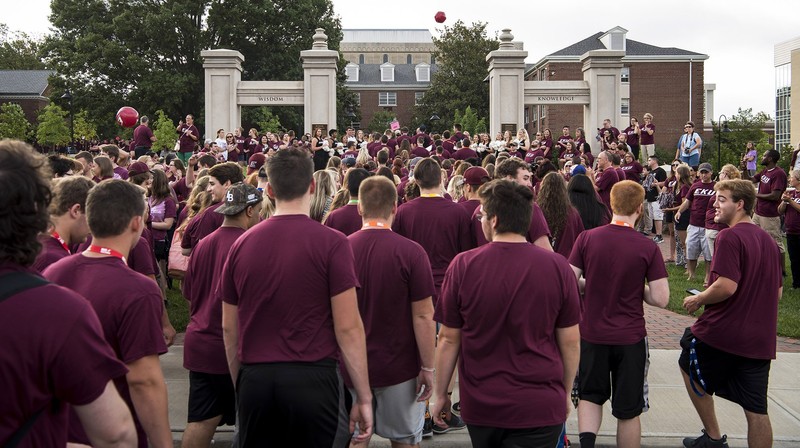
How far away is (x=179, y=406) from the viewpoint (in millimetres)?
7160

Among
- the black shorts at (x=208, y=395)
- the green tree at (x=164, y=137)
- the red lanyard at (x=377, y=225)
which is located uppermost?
the green tree at (x=164, y=137)

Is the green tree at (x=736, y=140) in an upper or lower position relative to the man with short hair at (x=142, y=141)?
upper

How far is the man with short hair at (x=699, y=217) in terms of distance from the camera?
13.5 metres

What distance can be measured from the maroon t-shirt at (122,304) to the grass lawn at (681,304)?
6.89m

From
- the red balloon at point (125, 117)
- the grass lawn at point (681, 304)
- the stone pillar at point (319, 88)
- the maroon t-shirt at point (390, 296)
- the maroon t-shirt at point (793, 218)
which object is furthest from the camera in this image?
the stone pillar at point (319, 88)

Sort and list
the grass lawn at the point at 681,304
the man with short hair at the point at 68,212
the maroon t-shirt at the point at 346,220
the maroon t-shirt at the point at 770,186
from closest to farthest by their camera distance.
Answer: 1. the man with short hair at the point at 68,212
2. the maroon t-shirt at the point at 346,220
3. the grass lawn at the point at 681,304
4. the maroon t-shirt at the point at 770,186

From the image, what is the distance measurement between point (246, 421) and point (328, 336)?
606 mm

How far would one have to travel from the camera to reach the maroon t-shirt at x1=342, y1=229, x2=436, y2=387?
16.0ft

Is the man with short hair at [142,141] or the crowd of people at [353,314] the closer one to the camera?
the crowd of people at [353,314]

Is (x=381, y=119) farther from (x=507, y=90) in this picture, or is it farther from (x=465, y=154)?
(x=465, y=154)

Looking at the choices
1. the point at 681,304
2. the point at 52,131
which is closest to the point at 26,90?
the point at 52,131

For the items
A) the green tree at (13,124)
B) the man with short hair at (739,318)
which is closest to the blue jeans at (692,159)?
the man with short hair at (739,318)

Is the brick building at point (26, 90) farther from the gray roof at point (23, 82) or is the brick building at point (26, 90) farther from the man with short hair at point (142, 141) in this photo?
the man with short hair at point (142, 141)

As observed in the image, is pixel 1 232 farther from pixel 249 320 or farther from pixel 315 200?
pixel 315 200
